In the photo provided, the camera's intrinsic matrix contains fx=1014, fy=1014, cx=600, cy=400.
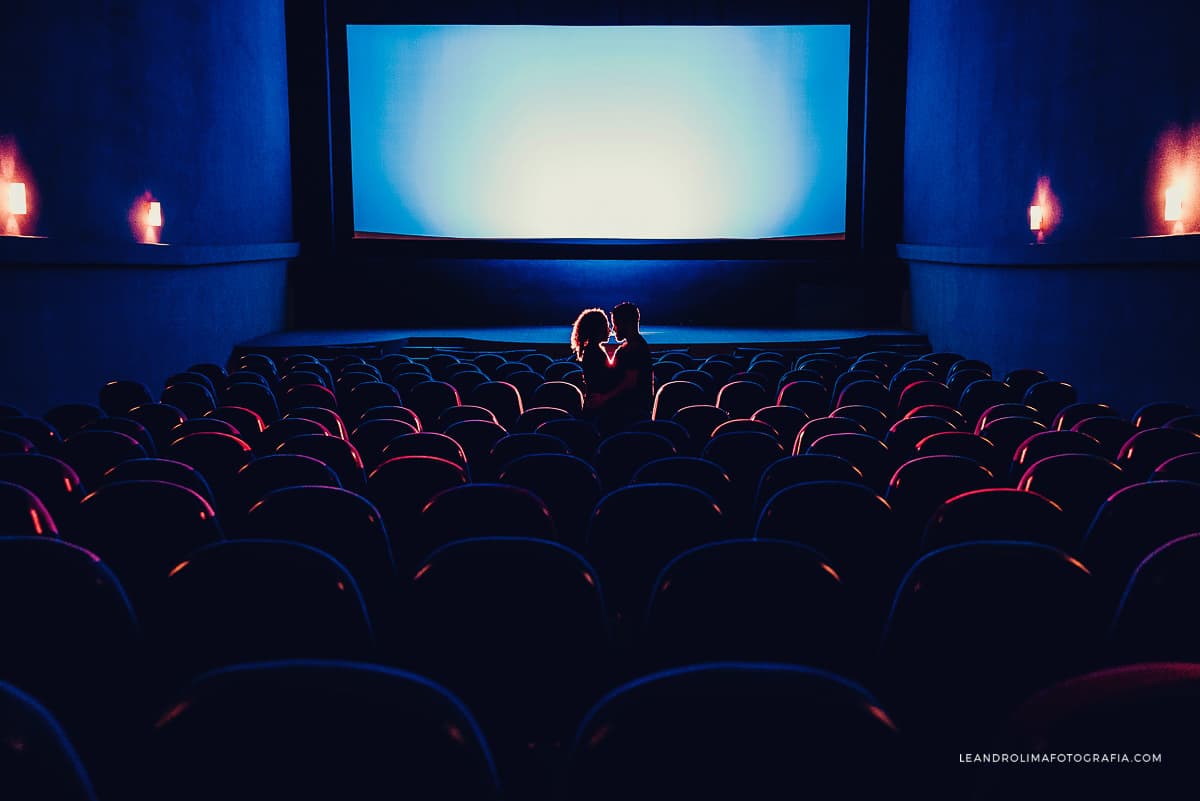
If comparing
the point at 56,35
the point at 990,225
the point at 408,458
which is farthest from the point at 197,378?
the point at 990,225

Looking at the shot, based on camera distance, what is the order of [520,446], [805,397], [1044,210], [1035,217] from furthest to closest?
[1035,217] → [1044,210] → [805,397] → [520,446]

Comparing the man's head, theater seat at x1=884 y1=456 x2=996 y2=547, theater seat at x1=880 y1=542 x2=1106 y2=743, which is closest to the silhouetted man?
the man's head

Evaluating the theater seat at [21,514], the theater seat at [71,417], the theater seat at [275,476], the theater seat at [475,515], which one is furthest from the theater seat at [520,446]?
the theater seat at [71,417]

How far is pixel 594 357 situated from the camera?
6430mm

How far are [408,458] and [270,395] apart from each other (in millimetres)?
4131

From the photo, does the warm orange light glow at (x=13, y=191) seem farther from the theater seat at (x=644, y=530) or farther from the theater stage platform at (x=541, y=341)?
the theater seat at (x=644, y=530)

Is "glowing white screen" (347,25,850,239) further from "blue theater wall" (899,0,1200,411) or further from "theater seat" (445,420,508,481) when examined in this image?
"theater seat" (445,420,508,481)

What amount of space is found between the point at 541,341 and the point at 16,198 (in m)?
7.19

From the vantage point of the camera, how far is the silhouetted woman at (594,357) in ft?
21.1

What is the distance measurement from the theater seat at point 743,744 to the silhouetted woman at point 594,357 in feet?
16.8

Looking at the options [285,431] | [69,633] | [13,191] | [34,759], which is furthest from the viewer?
[13,191]

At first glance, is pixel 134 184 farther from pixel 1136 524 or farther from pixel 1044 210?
pixel 1136 524

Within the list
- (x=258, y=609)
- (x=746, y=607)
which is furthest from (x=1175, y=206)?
(x=258, y=609)

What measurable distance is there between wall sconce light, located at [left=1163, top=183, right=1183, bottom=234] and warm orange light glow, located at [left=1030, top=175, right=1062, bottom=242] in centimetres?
219
